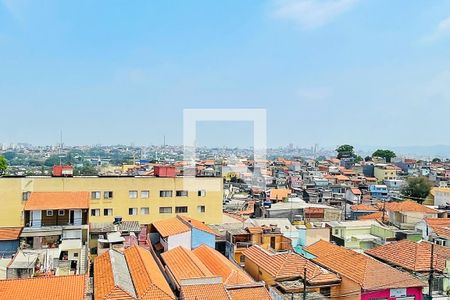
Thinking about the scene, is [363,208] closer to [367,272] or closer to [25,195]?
[367,272]

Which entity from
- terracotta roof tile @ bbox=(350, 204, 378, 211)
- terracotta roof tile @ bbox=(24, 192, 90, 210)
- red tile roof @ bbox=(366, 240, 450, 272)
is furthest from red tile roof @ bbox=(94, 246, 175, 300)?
terracotta roof tile @ bbox=(350, 204, 378, 211)

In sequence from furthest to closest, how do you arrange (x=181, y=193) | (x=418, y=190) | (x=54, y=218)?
(x=418, y=190) < (x=181, y=193) < (x=54, y=218)

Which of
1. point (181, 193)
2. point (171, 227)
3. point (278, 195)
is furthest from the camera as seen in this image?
point (278, 195)

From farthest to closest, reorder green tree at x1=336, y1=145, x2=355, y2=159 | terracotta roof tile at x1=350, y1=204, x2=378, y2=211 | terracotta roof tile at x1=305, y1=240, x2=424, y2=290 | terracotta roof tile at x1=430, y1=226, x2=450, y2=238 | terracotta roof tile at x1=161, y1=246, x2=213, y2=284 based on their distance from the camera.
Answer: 1. green tree at x1=336, y1=145, x2=355, y2=159
2. terracotta roof tile at x1=350, y1=204, x2=378, y2=211
3. terracotta roof tile at x1=430, y1=226, x2=450, y2=238
4. terracotta roof tile at x1=161, y1=246, x2=213, y2=284
5. terracotta roof tile at x1=305, y1=240, x2=424, y2=290

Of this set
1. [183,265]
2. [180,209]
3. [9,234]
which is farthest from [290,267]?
[180,209]

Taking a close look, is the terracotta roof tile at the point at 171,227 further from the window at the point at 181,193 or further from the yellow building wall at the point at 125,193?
the window at the point at 181,193

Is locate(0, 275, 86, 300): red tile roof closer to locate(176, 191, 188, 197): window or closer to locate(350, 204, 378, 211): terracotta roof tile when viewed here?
locate(176, 191, 188, 197): window
